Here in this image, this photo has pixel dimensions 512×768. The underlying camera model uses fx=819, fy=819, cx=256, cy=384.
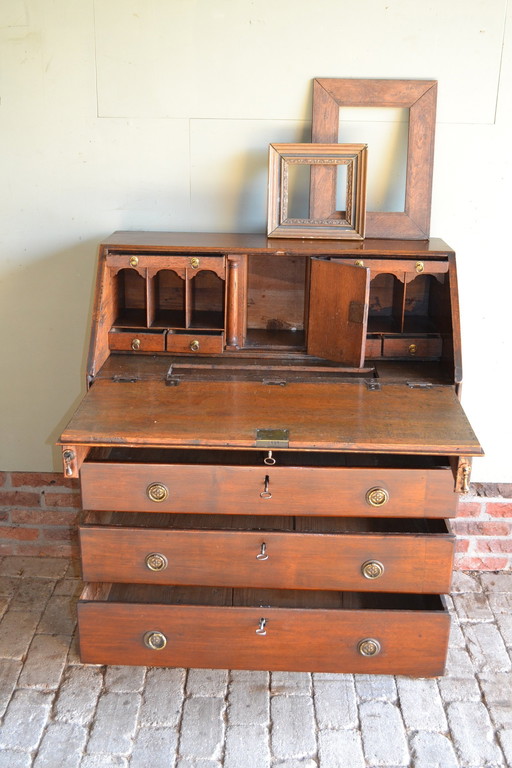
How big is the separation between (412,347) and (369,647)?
985mm

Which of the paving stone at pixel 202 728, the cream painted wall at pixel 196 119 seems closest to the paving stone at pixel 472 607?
the cream painted wall at pixel 196 119

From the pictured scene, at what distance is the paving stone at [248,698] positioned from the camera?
2.48m

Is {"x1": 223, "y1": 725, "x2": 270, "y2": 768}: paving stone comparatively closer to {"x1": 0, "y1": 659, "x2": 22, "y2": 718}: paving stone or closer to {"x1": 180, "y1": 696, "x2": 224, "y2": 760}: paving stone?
{"x1": 180, "y1": 696, "x2": 224, "y2": 760}: paving stone

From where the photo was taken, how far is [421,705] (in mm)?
2551

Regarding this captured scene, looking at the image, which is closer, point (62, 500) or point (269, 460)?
point (269, 460)

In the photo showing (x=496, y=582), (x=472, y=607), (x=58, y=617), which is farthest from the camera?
(x=496, y=582)

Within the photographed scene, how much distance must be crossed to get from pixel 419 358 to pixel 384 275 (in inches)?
13.9

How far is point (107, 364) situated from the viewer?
2705 mm

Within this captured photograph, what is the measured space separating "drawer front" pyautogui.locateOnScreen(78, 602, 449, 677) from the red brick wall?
80cm

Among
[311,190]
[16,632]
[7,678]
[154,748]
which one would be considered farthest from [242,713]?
[311,190]

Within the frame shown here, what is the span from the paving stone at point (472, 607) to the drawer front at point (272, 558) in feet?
1.95

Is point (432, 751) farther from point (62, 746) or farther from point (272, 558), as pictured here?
point (62, 746)

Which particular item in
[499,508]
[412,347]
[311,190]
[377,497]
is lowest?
[499,508]

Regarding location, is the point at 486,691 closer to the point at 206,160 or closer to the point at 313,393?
the point at 313,393
